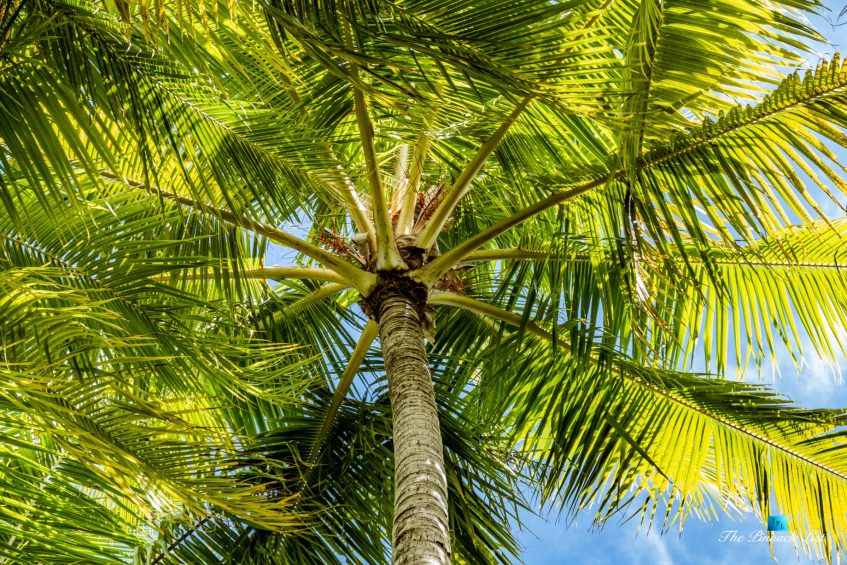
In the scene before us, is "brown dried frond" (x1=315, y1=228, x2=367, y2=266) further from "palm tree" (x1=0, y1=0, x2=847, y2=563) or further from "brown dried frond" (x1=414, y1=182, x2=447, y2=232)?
"brown dried frond" (x1=414, y1=182, x2=447, y2=232)

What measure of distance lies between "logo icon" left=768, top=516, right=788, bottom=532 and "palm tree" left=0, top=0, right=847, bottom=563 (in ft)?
0.27

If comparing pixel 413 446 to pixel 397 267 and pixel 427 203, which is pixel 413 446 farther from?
pixel 427 203

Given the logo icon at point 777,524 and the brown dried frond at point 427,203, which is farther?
the brown dried frond at point 427,203

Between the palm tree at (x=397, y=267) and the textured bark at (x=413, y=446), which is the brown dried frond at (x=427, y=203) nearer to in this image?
the palm tree at (x=397, y=267)

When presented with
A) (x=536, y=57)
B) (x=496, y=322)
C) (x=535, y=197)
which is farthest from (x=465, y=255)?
(x=536, y=57)

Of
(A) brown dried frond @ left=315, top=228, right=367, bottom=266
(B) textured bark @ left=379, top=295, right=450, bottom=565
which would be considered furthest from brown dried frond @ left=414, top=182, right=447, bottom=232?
(B) textured bark @ left=379, top=295, right=450, bottom=565

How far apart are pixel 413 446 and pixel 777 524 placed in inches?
94.7

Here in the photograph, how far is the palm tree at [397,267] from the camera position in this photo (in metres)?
2.75

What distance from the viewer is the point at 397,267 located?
4.19 meters

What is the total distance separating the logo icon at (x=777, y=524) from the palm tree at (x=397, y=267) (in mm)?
84

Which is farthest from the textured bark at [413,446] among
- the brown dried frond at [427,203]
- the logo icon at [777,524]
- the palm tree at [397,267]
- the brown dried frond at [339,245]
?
the logo icon at [777,524]

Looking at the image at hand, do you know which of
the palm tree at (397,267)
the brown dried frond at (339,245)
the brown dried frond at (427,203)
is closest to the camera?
the palm tree at (397,267)

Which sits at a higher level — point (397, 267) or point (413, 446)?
point (397, 267)

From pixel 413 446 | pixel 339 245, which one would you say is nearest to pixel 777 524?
pixel 413 446
